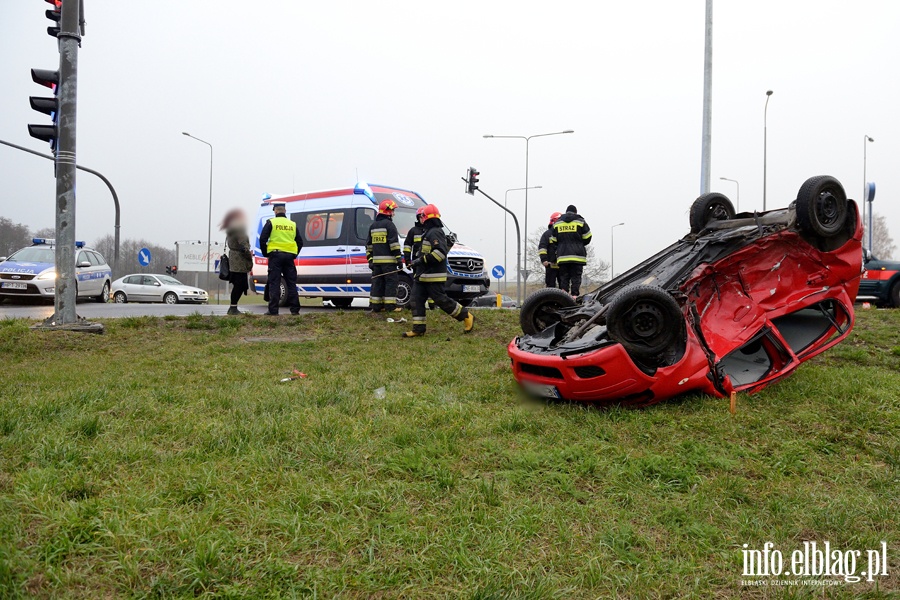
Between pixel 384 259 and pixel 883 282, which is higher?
pixel 384 259

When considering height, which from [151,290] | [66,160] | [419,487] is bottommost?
[419,487]

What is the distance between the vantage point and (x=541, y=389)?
4539mm

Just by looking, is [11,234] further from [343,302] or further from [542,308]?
[542,308]

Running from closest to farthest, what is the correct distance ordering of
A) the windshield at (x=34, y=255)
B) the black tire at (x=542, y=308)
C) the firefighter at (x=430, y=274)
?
the black tire at (x=542, y=308)
the firefighter at (x=430, y=274)
the windshield at (x=34, y=255)

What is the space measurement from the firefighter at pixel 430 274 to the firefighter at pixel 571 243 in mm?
3228

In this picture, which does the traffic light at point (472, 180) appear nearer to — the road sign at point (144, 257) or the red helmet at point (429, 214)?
the red helmet at point (429, 214)

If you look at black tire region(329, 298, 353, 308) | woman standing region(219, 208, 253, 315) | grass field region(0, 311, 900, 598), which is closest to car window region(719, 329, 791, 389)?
grass field region(0, 311, 900, 598)

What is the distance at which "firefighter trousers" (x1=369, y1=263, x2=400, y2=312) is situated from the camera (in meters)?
10.2

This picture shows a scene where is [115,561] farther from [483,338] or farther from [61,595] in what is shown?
[483,338]

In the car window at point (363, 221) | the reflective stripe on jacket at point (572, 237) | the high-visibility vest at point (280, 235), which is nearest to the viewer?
the high-visibility vest at point (280, 235)

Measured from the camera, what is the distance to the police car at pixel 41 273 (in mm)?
13719

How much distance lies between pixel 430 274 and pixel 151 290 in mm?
17781

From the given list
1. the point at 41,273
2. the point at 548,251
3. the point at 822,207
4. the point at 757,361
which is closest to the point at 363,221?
the point at 548,251

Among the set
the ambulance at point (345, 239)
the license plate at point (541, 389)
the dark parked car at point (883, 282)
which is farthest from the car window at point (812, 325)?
the dark parked car at point (883, 282)
